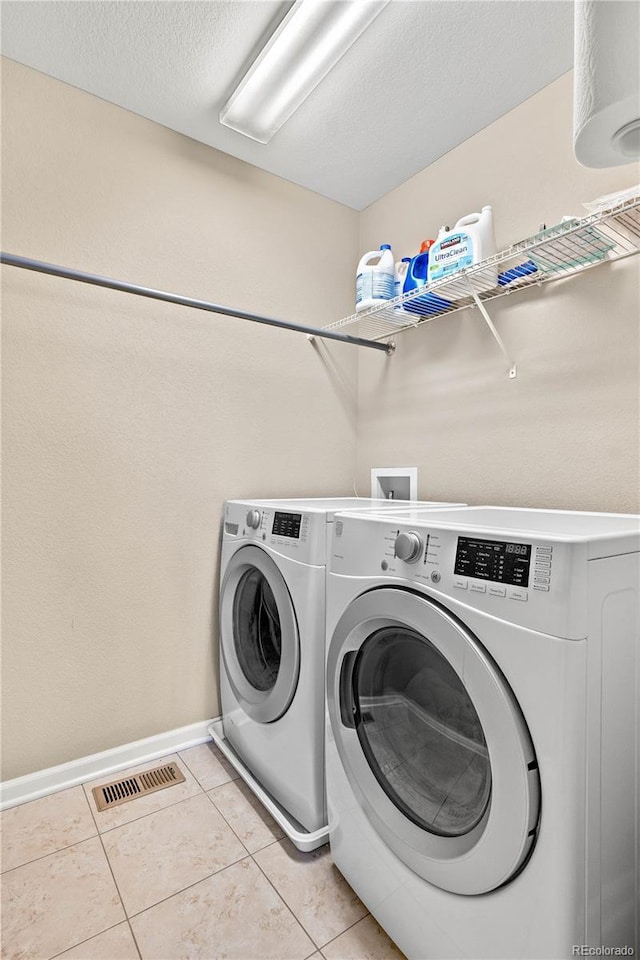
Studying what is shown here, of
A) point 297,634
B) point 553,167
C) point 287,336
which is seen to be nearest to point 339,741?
point 297,634

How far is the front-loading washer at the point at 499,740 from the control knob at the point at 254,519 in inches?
25.3

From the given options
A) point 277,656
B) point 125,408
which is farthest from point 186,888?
point 125,408

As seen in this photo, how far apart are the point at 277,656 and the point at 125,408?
1091 mm

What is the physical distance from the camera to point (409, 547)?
1.04m

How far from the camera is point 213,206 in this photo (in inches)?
83.6

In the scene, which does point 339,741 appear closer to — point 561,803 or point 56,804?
point 561,803

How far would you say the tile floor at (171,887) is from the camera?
1.19 metres

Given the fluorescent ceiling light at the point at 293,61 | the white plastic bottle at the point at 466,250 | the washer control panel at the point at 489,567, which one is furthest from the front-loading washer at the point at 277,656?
the fluorescent ceiling light at the point at 293,61

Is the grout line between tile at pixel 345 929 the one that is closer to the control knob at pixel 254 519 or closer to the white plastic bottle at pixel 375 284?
the control knob at pixel 254 519

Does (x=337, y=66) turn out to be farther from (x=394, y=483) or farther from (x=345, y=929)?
(x=345, y=929)

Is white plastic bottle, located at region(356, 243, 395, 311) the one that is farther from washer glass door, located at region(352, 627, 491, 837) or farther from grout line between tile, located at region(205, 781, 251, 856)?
grout line between tile, located at region(205, 781, 251, 856)

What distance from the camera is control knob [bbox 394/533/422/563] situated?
3.41ft

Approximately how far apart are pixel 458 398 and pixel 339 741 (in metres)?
1.36

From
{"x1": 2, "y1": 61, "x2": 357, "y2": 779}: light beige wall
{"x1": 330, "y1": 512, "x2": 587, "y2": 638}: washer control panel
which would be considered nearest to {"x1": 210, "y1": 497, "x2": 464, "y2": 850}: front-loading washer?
{"x1": 2, "y1": 61, "x2": 357, "y2": 779}: light beige wall
